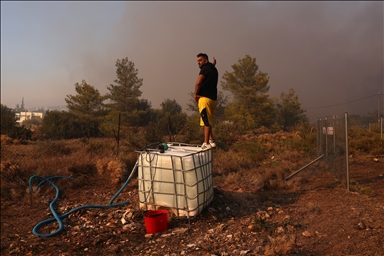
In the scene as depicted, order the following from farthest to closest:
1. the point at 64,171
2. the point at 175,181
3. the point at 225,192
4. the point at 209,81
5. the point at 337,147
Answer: the point at 64,171 < the point at 337,147 < the point at 225,192 < the point at 209,81 < the point at 175,181

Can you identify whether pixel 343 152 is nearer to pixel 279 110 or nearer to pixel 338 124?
pixel 338 124

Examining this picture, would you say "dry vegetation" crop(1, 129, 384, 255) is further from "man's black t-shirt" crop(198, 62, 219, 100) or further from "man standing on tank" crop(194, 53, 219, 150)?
"man's black t-shirt" crop(198, 62, 219, 100)

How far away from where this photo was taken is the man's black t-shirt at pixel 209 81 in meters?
5.96

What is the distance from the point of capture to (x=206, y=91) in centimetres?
607

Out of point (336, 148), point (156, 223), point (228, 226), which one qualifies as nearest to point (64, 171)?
point (156, 223)

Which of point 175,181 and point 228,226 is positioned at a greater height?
point 175,181

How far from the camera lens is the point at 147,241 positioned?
475cm

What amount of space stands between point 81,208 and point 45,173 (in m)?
3.23

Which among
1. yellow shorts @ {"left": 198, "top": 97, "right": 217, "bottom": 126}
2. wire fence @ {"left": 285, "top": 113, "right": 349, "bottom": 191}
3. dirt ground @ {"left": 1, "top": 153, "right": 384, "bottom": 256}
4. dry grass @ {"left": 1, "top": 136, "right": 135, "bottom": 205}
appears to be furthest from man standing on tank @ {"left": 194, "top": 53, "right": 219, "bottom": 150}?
dry grass @ {"left": 1, "top": 136, "right": 135, "bottom": 205}

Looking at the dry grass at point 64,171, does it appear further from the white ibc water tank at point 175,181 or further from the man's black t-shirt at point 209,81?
the man's black t-shirt at point 209,81

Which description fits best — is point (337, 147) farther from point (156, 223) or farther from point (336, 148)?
point (156, 223)

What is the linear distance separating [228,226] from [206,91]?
2.55 metres

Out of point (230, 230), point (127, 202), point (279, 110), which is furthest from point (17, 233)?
point (279, 110)

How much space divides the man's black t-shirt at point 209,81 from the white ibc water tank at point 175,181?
116 centimetres
